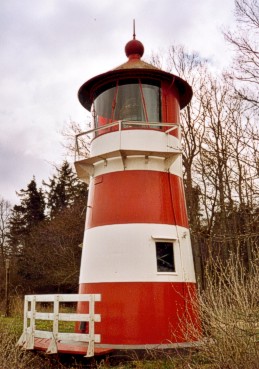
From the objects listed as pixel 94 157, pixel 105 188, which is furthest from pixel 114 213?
pixel 94 157

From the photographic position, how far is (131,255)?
1002 centimetres

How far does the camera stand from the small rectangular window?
1019 cm

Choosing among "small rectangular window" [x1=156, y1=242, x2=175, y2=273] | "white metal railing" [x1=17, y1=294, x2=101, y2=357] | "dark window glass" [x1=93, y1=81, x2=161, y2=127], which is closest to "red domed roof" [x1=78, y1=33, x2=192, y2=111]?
"dark window glass" [x1=93, y1=81, x2=161, y2=127]

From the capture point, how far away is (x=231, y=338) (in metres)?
6.83

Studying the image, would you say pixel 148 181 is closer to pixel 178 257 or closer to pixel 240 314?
pixel 178 257

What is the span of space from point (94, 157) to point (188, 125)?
30.0 feet

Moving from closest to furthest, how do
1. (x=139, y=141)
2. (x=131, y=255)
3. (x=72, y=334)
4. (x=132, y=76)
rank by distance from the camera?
(x=72, y=334) → (x=131, y=255) → (x=139, y=141) → (x=132, y=76)

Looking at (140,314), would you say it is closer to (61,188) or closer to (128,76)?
(128,76)

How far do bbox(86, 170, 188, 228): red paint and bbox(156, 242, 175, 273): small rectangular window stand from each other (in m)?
0.59

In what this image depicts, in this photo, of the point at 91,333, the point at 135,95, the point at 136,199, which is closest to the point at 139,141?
the point at 135,95

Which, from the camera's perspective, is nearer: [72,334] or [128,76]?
[72,334]

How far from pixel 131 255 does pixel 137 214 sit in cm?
103

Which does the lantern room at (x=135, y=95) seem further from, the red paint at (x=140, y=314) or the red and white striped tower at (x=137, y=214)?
the red paint at (x=140, y=314)

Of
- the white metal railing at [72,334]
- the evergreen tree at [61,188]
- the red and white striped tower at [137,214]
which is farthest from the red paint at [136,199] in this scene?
the evergreen tree at [61,188]
